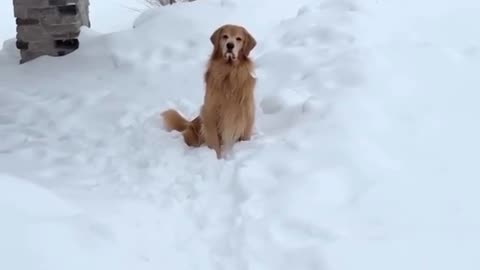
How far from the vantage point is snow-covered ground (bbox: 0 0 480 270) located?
2.96 metres

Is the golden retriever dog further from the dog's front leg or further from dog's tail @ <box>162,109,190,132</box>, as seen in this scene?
dog's tail @ <box>162,109,190,132</box>

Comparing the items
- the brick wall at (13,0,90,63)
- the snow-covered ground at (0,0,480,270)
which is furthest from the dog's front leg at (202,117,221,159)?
the brick wall at (13,0,90,63)

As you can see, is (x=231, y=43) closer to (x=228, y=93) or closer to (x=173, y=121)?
(x=228, y=93)

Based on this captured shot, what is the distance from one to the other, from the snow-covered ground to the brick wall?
192 millimetres

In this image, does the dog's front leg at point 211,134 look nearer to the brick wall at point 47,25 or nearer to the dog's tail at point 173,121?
the dog's tail at point 173,121

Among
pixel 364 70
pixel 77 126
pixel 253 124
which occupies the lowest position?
pixel 77 126

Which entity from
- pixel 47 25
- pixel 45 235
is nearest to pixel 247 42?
pixel 45 235

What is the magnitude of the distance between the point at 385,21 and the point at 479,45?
123cm

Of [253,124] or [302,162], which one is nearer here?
[302,162]

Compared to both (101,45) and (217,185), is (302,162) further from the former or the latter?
(101,45)

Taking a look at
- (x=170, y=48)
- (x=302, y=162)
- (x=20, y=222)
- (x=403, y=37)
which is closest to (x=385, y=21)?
(x=403, y=37)

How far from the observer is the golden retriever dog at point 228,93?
14.4 ft

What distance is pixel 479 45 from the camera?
5.23 metres

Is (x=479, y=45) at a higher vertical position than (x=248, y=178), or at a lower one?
higher
